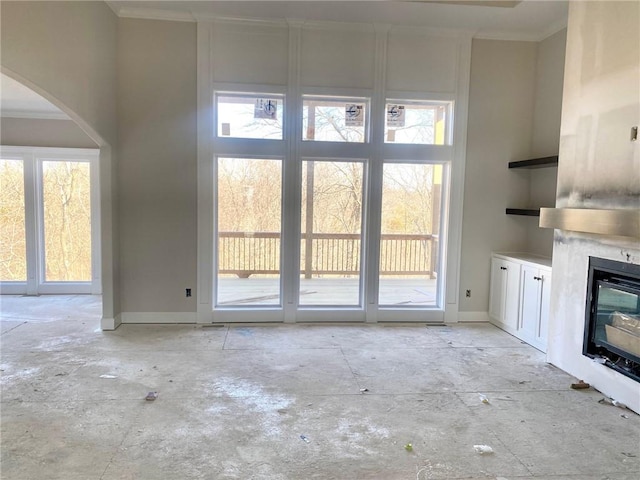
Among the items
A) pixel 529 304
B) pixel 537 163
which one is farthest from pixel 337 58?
pixel 529 304

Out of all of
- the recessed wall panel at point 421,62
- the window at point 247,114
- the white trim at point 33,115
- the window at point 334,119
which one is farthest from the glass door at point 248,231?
the white trim at point 33,115

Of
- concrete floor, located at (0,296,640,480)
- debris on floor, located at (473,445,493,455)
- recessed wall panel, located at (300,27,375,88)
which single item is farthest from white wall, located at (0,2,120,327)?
debris on floor, located at (473,445,493,455)

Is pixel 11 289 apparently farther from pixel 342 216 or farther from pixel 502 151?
pixel 502 151

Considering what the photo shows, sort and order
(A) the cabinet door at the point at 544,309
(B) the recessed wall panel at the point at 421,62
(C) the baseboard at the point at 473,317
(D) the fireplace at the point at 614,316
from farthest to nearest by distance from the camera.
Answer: (C) the baseboard at the point at 473,317, (B) the recessed wall panel at the point at 421,62, (A) the cabinet door at the point at 544,309, (D) the fireplace at the point at 614,316

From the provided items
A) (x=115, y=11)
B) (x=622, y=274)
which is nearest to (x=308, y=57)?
(x=115, y=11)

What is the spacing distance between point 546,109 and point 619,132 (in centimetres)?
203

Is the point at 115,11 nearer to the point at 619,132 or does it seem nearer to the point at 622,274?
the point at 619,132

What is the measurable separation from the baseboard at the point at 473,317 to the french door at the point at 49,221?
5.35 metres

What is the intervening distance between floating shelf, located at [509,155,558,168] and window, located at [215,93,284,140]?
2.85 meters

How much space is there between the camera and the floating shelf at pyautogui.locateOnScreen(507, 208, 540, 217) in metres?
4.69

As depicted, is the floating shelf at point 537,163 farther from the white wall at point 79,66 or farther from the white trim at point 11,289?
the white trim at point 11,289

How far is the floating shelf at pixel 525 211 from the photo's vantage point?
4.69 meters

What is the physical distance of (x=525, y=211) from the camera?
484cm

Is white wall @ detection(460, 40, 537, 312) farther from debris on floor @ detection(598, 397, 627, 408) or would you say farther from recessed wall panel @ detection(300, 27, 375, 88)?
debris on floor @ detection(598, 397, 627, 408)
